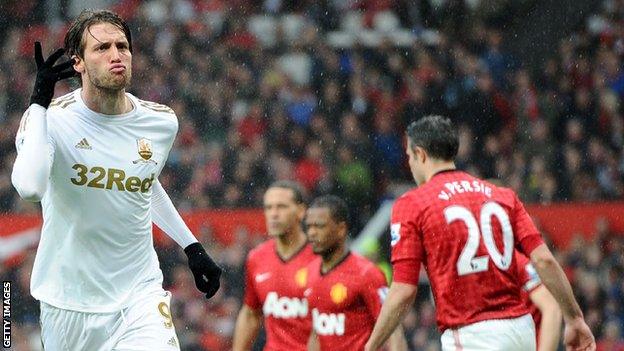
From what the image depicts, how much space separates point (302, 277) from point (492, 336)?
2.73 meters

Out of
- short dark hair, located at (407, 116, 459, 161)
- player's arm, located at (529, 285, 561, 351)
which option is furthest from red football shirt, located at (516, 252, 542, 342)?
short dark hair, located at (407, 116, 459, 161)

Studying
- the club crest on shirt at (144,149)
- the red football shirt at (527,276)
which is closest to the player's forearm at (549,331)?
the red football shirt at (527,276)

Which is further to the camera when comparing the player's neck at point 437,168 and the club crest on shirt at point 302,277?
the club crest on shirt at point 302,277

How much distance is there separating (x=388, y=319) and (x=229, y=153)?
9788mm

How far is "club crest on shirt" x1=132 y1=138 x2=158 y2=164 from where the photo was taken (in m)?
6.02

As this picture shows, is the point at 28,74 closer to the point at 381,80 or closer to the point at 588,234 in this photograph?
the point at 381,80

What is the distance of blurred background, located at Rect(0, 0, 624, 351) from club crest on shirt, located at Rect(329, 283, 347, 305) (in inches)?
202

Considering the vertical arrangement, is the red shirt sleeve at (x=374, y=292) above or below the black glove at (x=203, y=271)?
below

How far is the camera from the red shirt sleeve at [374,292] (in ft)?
28.1

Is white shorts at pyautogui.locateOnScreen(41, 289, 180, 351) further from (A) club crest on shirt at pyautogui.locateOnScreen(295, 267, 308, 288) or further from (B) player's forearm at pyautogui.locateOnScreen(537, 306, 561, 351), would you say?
(A) club crest on shirt at pyautogui.locateOnScreen(295, 267, 308, 288)

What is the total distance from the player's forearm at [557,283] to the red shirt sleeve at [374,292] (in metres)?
2.06

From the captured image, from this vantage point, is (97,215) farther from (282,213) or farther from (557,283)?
(282,213)

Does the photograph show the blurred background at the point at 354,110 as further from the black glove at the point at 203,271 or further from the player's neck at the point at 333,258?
the black glove at the point at 203,271

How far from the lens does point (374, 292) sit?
861 cm
